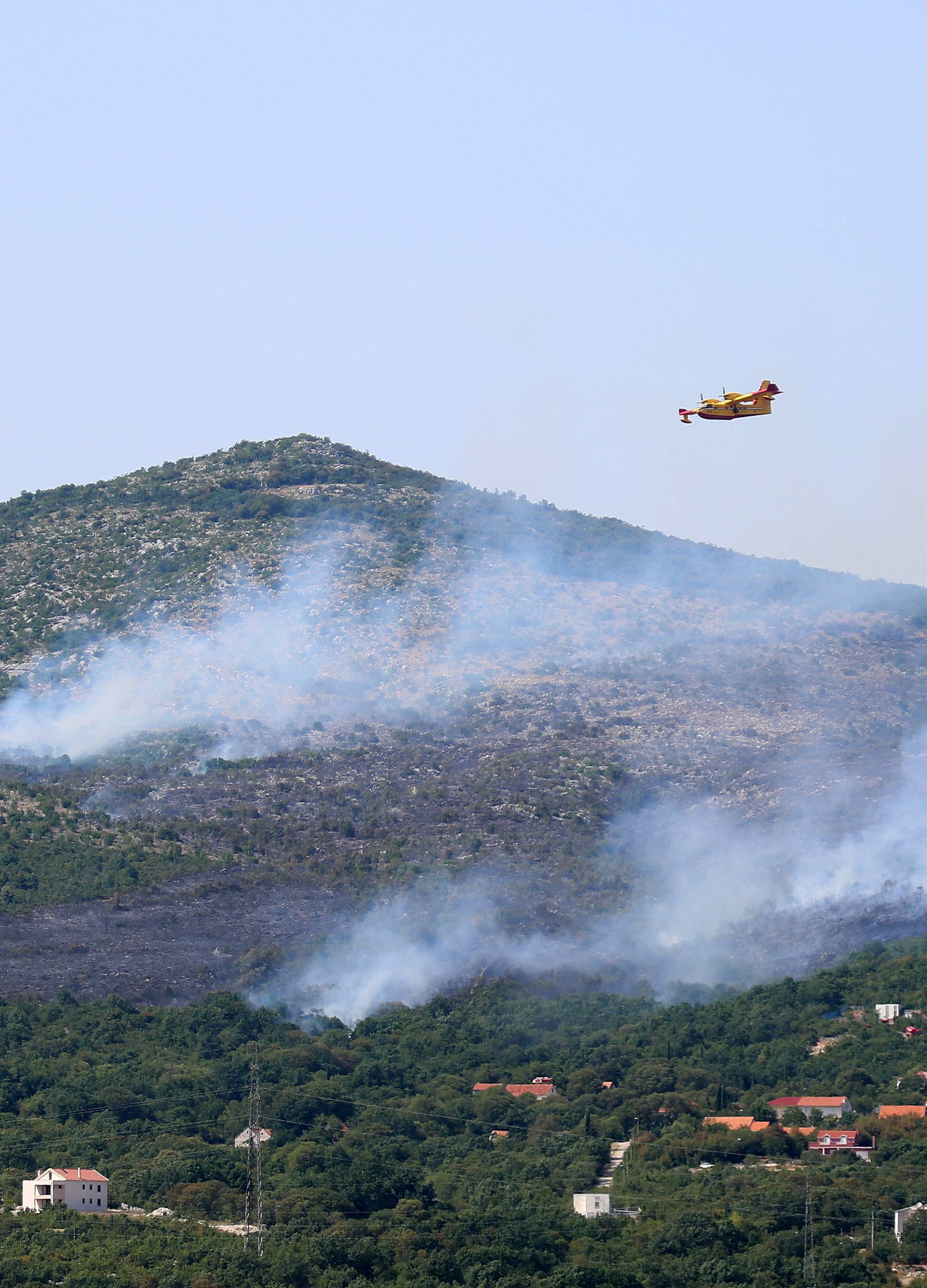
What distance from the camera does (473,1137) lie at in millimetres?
97688

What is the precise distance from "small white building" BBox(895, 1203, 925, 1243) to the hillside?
38.0 metres

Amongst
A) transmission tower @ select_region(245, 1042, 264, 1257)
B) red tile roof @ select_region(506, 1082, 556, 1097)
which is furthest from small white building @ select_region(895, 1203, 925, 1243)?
red tile roof @ select_region(506, 1082, 556, 1097)

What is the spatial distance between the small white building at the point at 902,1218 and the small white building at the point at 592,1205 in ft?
34.1

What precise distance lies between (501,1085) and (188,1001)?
70.9 feet

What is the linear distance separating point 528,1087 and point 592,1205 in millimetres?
18242

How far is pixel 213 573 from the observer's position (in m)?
180

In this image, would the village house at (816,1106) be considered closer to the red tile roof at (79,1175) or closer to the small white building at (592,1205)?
the small white building at (592,1205)

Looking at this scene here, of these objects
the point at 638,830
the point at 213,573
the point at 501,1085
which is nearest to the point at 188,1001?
the point at 501,1085

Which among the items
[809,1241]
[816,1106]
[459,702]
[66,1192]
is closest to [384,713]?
[459,702]

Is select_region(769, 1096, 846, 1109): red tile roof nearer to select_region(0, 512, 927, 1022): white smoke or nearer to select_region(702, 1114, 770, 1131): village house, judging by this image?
select_region(702, 1114, 770, 1131): village house

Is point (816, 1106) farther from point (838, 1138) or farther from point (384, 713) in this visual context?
point (384, 713)

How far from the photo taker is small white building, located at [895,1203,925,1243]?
81875 millimetres

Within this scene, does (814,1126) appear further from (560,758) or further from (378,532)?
(378,532)

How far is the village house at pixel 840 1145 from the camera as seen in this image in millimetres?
90312
